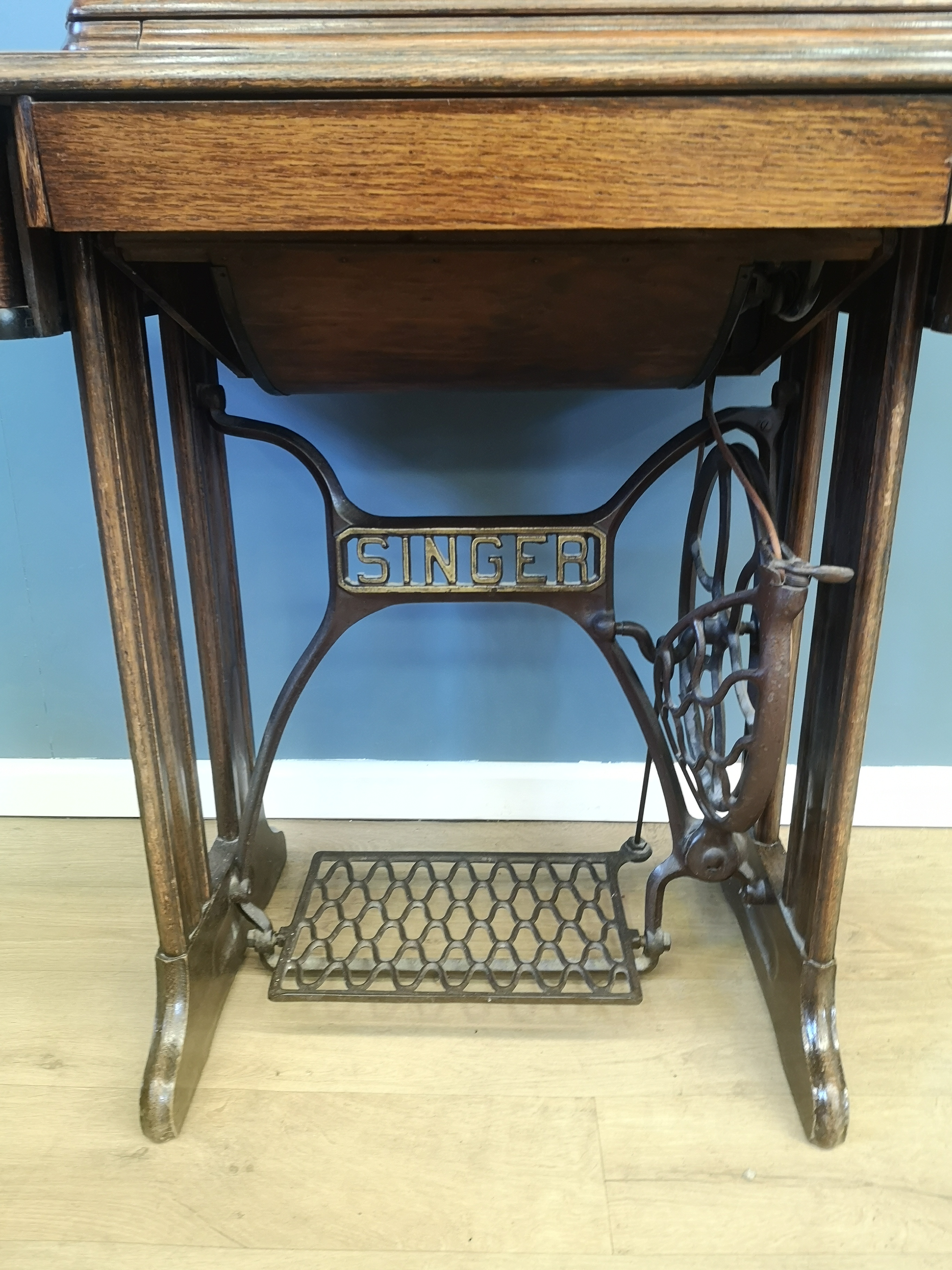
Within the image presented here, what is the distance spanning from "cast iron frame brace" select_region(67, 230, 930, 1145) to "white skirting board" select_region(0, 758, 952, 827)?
25cm

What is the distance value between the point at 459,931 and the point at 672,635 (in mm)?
503

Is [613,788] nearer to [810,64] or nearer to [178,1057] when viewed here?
[178,1057]

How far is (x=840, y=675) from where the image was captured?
0.86 metres

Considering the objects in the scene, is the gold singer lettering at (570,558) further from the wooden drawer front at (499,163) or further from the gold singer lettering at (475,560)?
the wooden drawer front at (499,163)

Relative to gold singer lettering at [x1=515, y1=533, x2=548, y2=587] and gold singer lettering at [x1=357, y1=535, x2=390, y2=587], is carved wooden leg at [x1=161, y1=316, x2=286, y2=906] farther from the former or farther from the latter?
gold singer lettering at [x1=515, y1=533, x2=548, y2=587]

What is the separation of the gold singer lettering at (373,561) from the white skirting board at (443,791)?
46 cm

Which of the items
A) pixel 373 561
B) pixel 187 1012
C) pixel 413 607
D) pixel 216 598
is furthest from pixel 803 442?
pixel 187 1012

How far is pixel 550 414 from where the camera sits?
1209mm

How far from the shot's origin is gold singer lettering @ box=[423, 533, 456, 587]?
1.00 meters

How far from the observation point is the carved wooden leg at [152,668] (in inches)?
30.2

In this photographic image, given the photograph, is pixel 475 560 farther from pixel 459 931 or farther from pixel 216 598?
pixel 459 931

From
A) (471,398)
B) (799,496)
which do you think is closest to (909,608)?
(799,496)

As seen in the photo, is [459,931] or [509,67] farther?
[459,931]

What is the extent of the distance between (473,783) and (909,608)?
0.68 m
